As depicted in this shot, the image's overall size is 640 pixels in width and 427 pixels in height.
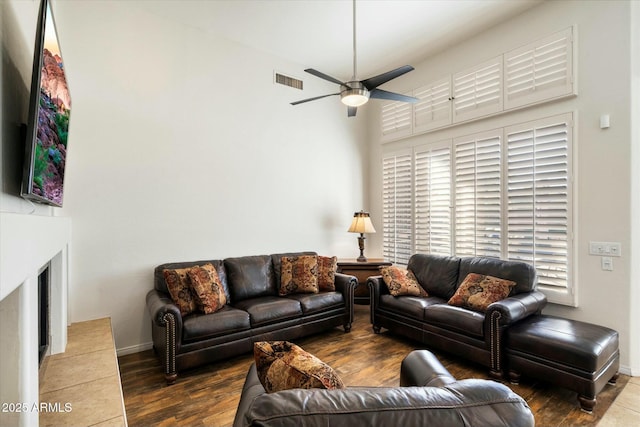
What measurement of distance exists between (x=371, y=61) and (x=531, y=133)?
7.74ft

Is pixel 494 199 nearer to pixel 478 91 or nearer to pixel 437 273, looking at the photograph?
pixel 437 273

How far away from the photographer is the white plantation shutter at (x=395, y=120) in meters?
4.68

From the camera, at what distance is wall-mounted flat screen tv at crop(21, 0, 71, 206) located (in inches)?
49.1

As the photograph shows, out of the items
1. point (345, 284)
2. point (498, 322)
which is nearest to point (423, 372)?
point (498, 322)

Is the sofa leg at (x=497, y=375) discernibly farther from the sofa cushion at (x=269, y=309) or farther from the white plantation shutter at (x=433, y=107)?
the white plantation shutter at (x=433, y=107)

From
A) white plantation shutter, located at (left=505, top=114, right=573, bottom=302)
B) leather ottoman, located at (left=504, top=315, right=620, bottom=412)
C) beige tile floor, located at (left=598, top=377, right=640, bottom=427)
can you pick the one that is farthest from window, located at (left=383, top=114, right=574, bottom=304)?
beige tile floor, located at (left=598, top=377, right=640, bottom=427)

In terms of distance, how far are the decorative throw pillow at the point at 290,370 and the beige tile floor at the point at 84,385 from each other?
0.89m

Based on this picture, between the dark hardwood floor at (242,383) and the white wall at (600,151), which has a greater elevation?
the white wall at (600,151)

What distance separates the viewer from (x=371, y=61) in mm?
4484

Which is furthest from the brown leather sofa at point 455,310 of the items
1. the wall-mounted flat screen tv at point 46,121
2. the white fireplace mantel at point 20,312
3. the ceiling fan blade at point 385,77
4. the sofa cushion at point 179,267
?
the wall-mounted flat screen tv at point 46,121

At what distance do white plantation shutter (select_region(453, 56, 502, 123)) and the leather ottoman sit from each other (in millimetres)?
2440

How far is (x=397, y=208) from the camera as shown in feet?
16.0

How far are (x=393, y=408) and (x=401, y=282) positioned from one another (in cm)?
295

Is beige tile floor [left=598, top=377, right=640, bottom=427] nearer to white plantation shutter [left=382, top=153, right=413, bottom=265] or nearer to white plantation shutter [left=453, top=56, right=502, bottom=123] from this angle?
white plantation shutter [left=382, top=153, right=413, bottom=265]
